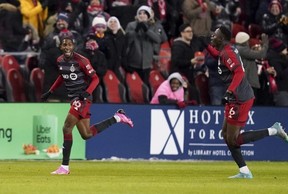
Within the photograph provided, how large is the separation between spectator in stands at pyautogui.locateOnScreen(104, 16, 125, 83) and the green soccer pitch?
8.89ft

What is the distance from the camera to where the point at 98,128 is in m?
20.6

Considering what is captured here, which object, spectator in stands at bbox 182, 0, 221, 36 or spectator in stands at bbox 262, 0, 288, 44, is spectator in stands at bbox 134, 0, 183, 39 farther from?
spectator in stands at bbox 262, 0, 288, 44

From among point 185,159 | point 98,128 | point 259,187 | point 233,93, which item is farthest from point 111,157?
point 259,187

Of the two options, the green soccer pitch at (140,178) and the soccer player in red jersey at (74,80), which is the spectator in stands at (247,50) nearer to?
the green soccer pitch at (140,178)

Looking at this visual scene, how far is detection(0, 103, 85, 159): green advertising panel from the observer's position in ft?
78.0

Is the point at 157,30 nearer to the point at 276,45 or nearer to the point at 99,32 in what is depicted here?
the point at 99,32

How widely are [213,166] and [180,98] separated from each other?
2.67m

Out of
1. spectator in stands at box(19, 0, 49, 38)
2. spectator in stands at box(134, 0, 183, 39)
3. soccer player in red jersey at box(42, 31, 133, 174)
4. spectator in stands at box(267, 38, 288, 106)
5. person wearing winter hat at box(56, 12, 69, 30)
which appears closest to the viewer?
soccer player in red jersey at box(42, 31, 133, 174)

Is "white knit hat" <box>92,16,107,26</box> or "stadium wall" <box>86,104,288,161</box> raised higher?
"white knit hat" <box>92,16,107,26</box>

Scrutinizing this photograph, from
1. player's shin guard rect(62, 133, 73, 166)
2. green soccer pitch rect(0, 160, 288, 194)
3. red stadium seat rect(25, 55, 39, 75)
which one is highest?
red stadium seat rect(25, 55, 39, 75)

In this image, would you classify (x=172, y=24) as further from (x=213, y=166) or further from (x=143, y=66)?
(x=213, y=166)

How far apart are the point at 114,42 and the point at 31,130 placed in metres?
2.96

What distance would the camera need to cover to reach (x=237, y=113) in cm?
1888

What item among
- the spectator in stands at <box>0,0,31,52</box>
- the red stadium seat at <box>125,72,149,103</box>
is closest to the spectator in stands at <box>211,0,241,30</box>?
the red stadium seat at <box>125,72,149,103</box>
